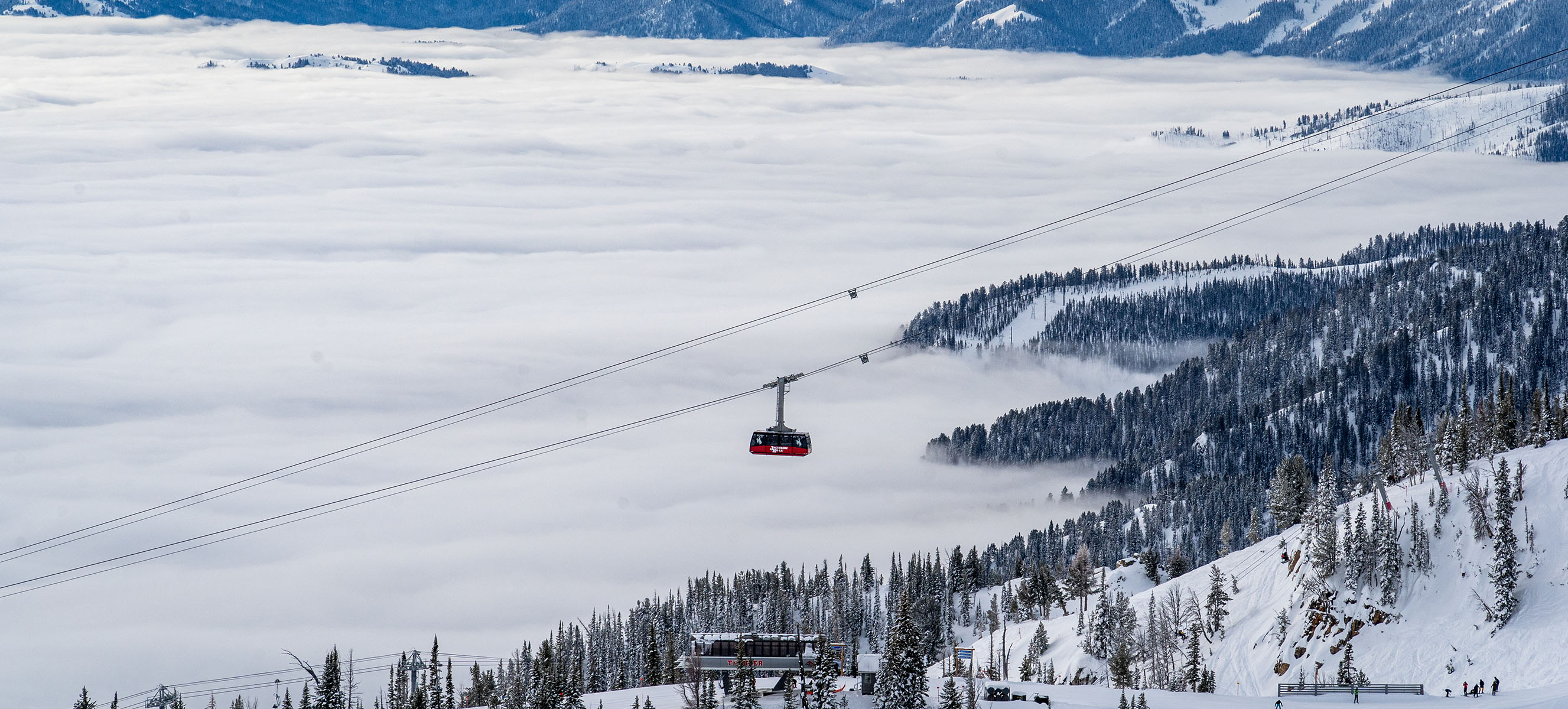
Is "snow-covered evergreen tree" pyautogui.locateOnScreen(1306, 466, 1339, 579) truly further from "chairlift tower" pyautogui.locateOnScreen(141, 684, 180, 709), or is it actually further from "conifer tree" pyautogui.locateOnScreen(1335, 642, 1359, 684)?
"chairlift tower" pyautogui.locateOnScreen(141, 684, 180, 709)

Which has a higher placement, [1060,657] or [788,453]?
[788,453]

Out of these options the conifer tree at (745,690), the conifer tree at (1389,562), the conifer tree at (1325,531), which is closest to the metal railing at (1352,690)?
the conifer tree at (1389,562)

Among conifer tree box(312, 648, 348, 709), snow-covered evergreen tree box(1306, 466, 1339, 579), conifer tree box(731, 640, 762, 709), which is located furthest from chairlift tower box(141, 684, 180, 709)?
snow-covered evergreen tree box(1306, 466, 1339, 579)

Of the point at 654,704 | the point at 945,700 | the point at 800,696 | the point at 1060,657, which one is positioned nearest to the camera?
the point at 945,700

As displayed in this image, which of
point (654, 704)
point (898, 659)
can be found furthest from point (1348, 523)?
point (654, 704)

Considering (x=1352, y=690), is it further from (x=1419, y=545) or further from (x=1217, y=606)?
(x=1217, y=606)

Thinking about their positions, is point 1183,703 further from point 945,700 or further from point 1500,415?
point 1500,415

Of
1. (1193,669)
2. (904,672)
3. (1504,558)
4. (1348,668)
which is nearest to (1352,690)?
(1348,668)
